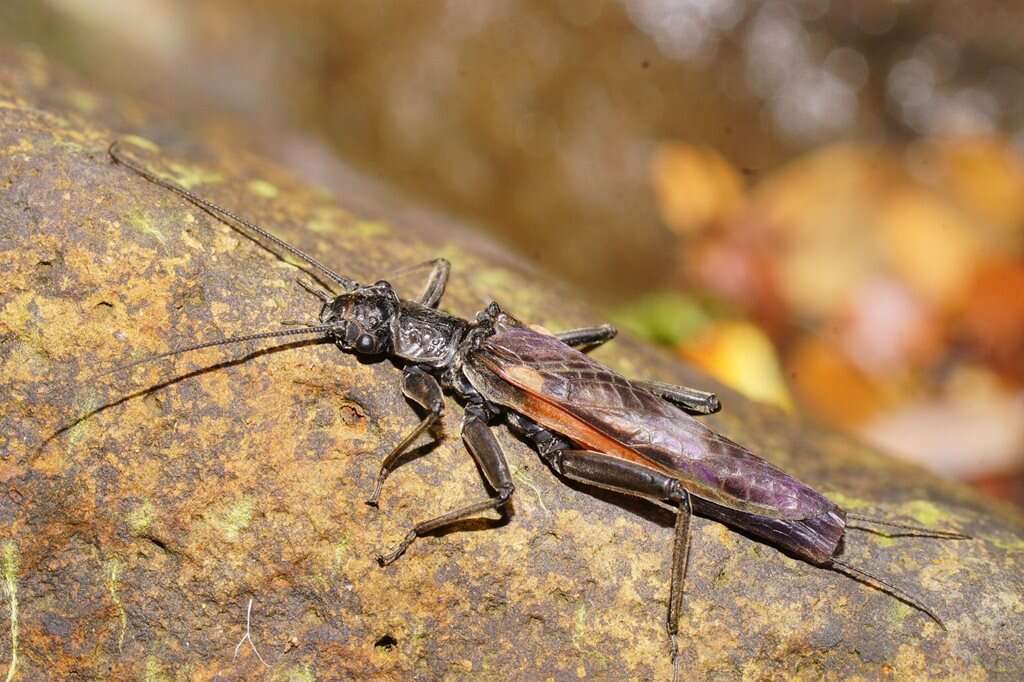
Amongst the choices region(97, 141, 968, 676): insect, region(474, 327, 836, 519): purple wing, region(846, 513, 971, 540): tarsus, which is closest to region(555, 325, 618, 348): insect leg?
region(97, 141, 968, 676): insect

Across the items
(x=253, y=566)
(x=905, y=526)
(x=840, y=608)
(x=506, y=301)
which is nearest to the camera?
(x=253, y=566)

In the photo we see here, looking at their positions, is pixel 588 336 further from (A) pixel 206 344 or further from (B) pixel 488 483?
(A) pixel 206 344

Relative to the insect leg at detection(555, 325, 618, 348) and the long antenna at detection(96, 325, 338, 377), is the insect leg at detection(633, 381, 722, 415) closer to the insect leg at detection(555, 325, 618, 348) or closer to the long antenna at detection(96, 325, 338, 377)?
the insect leg at detection(555, 325, 618, 348)

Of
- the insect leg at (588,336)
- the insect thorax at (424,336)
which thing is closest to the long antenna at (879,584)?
the insect leg at (588,336)

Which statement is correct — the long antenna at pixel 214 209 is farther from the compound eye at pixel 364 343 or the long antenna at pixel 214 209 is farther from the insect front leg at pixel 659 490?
the insect front leg at pixel 659 490

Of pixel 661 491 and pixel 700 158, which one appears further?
pixel 700 158

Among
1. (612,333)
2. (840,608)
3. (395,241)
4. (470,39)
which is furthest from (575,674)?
(470,39)

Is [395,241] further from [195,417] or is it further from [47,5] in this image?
[47,5]

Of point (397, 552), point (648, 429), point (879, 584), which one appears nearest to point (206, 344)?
point (397, 552)
